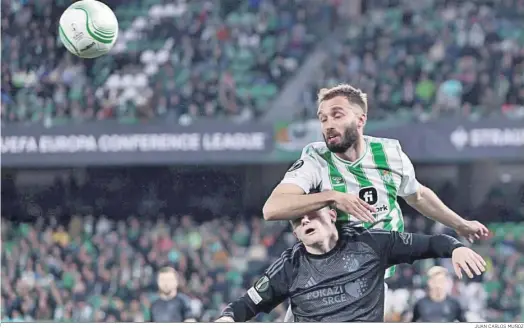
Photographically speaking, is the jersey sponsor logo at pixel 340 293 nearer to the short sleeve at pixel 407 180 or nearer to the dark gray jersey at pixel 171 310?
the short sleeve at pixel 407 180

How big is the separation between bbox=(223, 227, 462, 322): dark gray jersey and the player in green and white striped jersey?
0.48ft

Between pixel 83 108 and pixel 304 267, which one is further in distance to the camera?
pixel 83 108

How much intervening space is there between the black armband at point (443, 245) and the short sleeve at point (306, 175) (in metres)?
0.73

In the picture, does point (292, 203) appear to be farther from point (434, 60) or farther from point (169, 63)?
point (169, 63)

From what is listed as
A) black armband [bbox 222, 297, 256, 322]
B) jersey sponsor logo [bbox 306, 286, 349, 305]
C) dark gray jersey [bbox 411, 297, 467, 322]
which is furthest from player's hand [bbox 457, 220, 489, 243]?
dark gray jersey [bbox 411, 297, 467, 322]

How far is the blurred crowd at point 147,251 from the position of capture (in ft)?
41.6

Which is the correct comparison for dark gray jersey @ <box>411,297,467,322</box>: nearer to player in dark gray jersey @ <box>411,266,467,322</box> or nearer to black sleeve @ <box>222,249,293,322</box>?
player in dark gray jersey @ <box>411,266,467,322</box>

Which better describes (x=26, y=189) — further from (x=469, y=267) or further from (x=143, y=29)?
(x=469, y=267)

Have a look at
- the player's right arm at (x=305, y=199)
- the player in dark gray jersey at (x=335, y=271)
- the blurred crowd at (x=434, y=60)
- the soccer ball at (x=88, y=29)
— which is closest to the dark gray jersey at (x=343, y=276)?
the player in dark gray jersey at (x=335, y=271)

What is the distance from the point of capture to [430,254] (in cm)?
550

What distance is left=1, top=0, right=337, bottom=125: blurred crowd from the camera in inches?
587

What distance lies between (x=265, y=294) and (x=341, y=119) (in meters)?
1.09

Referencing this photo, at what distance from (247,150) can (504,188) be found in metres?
3.81
